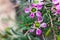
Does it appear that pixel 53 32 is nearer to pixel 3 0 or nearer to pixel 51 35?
pixel 51 35

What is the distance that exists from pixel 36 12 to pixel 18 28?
14 centimetres

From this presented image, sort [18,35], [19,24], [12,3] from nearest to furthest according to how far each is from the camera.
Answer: [18,35] → [19,24] → [12,3]

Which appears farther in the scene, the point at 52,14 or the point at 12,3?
the point at 12,3

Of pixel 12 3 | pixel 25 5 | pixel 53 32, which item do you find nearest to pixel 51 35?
pixel 53 32

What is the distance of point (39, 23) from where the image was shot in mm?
1074

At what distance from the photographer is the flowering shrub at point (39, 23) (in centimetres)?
105

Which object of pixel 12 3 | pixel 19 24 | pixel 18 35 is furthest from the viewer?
pixel 12 3

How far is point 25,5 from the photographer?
47.6 inches

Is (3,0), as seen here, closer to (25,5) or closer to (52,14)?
(25,5)

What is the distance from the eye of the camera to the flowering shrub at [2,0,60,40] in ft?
3.45

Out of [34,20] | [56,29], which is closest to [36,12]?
[34,20]

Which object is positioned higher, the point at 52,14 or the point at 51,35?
the point at 52,14

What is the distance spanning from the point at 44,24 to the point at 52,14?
0.09m

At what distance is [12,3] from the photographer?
169cm
